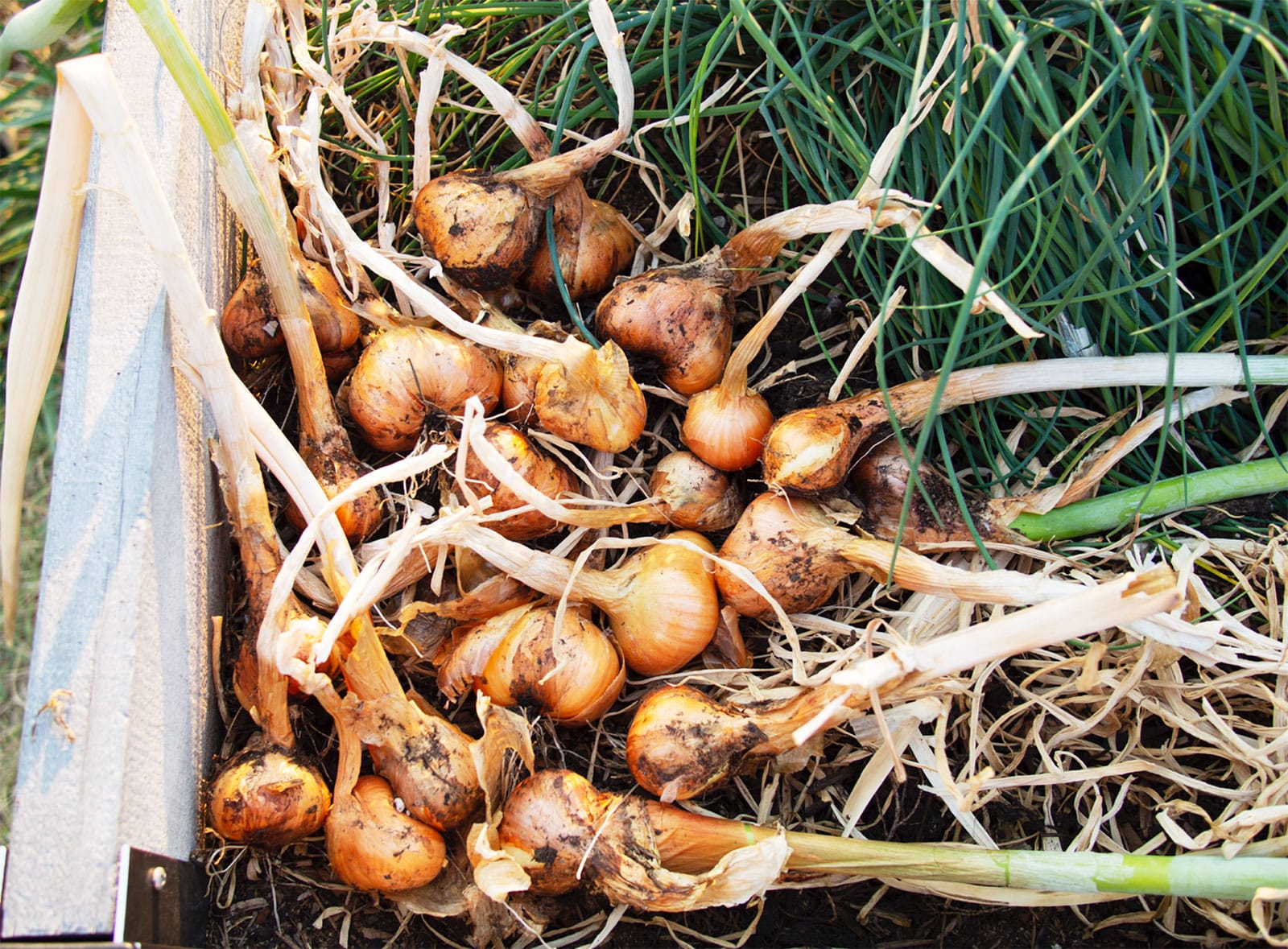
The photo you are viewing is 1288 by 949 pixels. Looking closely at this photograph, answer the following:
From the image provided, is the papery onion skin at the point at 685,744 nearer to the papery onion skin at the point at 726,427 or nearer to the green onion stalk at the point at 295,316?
the papery onion skin at the point at 726,427

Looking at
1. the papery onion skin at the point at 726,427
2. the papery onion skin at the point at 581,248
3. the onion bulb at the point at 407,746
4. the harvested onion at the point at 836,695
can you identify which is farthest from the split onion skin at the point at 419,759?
the papery onion skin at the point at 581,248

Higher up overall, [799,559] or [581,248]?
[581,248]

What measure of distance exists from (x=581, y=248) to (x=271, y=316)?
1.27 ft

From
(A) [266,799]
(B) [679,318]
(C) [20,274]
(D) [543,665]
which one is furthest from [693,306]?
(C) [20,274]

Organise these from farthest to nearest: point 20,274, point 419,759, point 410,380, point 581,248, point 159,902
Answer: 1. point 20,274
2. point 581,248
3. point 410,380
4. point 419,759
5. point 159,902

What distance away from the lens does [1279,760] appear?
1.06m

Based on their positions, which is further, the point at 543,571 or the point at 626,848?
the point at 543,571

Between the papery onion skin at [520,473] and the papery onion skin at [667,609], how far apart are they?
126mm

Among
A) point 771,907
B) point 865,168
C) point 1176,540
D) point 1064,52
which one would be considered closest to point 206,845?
point 771,907

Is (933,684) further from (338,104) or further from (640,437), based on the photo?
(338,104)

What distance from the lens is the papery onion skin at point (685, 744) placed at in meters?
0.96

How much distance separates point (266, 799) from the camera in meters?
0.95

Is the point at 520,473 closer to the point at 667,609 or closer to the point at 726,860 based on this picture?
the point at 667,609

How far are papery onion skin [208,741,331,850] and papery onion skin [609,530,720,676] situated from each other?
374 mm
